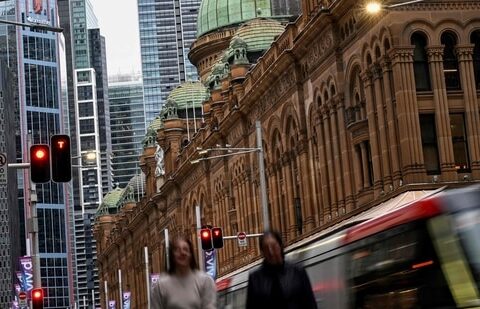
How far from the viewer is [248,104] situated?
67438mm

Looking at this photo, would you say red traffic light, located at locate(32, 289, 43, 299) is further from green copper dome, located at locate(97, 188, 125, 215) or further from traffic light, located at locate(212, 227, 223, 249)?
green copper dome, located at locate(97, 188, 125, 215)

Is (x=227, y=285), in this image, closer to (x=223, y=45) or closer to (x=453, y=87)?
(x=453, y=87)

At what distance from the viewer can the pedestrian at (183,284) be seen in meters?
11.9

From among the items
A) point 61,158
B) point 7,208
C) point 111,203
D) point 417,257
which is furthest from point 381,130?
point 7,208

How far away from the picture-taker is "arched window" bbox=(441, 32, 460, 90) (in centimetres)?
4384

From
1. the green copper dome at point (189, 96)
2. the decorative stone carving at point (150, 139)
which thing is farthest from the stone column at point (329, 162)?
the decorative stone carving at point (150, 139)

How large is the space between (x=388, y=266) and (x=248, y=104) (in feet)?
163

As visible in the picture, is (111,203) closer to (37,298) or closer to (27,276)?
(27,276)

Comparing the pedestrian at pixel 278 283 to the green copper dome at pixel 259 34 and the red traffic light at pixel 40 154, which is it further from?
the green copper dome at pixel 259 34

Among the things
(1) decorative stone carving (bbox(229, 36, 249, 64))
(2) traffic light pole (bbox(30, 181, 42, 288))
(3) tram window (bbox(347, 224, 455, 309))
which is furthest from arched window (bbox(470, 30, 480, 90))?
(1) decorative stone carving (bbox(229, 36, 249, 64))

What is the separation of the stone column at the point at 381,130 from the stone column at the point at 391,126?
1.54 ft

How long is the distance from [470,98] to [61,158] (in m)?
21.7

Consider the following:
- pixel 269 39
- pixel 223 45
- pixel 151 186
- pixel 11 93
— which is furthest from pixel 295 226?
pixel 11 93

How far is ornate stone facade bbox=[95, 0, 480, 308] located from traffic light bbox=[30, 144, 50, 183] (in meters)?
19.5
